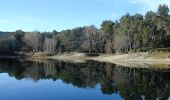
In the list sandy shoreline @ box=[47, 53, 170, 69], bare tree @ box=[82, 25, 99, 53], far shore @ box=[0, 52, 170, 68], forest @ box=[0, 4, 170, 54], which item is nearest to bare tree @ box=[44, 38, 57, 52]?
forest @ box=[0, 4, 170, 54]

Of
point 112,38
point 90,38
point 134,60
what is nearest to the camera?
point 134,60

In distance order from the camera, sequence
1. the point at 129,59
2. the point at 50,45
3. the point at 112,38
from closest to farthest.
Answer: the point at 129,59 → the point at 112,38 → the point at 50,45

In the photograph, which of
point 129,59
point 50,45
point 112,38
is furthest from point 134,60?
point 50,45

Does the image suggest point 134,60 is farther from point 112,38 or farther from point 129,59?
point 112,38

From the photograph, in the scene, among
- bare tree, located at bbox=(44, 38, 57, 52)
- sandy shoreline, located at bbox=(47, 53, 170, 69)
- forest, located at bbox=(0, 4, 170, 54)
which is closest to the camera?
sandy shoreline, located at bbox=(47, 53, 170, 69)

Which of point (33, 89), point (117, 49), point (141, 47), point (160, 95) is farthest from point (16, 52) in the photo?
point (160, 95)

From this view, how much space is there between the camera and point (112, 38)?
5743 inches

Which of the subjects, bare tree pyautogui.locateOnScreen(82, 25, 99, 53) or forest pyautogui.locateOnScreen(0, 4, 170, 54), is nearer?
forest pyautogui.locateOnScreen(0, 4, 170, 54)

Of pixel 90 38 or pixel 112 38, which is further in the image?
pixel 90 38

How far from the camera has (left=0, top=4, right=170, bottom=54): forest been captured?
12038cm

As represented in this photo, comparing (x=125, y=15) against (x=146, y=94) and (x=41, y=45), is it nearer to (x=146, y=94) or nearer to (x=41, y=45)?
Result: (x=41, y=45)

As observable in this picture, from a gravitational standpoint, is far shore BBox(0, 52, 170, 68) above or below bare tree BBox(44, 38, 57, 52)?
below

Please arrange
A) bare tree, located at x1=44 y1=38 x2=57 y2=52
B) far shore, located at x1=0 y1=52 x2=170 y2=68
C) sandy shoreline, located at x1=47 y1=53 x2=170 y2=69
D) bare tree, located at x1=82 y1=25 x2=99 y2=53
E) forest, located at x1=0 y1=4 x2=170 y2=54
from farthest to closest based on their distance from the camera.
→ 1. bare tree, located at x1=44 y1=38 x2=57 y2=52
2. bare tree, located at x1=82 y1=25 x2=99 y2=53
3. forest, located at x1=0 y1=4 x2=170 y2=54
4. far shore, located at x1=0 y1=52 x2=170 y2=68
5. sandy shoreline, located at x1=47 y1=53 x2=170 y2=69

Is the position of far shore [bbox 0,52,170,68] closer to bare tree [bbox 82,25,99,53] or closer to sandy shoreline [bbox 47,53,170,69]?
sandy shoreline [bbox 47,53,170,69]
